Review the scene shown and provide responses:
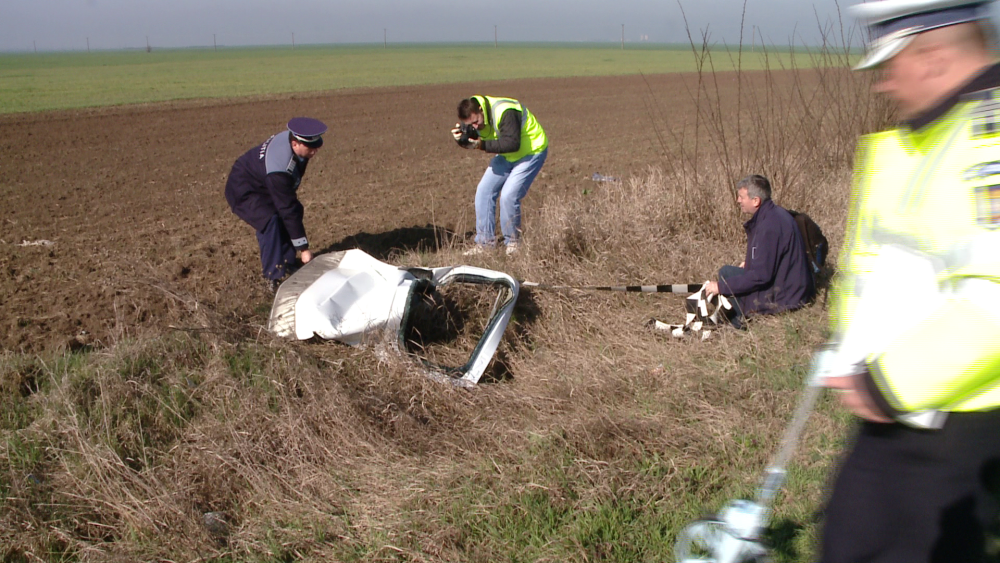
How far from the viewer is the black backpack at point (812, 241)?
17.4 feet

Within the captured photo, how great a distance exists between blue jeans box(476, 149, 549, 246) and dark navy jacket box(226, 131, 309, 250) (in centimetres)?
164

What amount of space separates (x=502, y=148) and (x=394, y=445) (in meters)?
4.04

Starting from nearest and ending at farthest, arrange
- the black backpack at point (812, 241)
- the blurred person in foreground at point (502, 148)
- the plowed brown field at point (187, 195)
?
the black backpack at point (812, 241) < the plowed brown field at point (187, 195) < the blurred person in foreground at point (502, 148)

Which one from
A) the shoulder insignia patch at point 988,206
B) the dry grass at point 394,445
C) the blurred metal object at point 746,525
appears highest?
the shoulder insignia patch at point 988,206

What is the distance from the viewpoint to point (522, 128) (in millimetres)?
7359

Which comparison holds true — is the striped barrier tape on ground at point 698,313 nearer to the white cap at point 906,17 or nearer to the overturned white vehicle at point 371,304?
the overturned white vehicle at point 371,304

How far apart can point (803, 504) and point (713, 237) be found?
4405mm

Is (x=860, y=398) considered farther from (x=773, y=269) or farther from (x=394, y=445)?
(x=773, y=269)

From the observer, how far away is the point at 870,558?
172 centimetres

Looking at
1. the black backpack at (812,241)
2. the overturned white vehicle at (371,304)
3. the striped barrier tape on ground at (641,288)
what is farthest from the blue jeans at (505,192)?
the black backpack at (812,241)

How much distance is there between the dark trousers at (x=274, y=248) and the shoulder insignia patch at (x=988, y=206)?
5.70 m

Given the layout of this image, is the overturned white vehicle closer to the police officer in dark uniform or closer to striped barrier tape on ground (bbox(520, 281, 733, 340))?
striped barrier tape on ground (bbox(520, 281, 733, 340))

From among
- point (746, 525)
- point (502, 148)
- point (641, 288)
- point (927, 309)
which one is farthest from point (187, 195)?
point (927, 309)

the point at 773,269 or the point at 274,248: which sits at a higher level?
the point at 773,269
